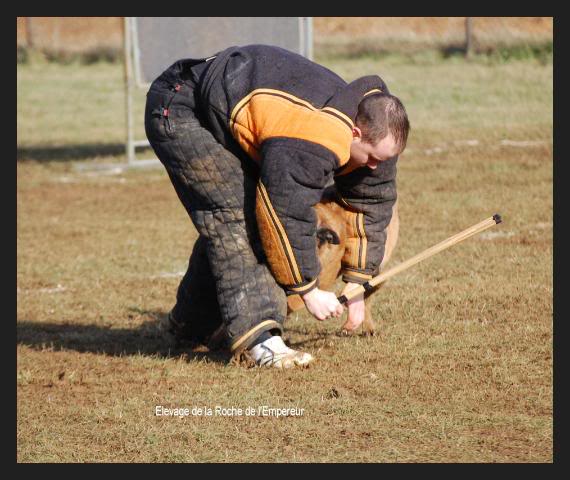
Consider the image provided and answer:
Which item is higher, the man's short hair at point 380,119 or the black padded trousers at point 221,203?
the man's short hair at point 380,119

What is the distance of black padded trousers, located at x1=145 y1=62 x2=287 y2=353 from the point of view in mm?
5723

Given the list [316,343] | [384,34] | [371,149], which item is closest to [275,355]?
[316,343]

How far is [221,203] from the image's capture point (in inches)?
227

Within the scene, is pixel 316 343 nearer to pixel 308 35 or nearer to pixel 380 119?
pixel 380 119

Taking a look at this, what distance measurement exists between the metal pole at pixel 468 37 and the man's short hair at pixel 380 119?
48.9 feet

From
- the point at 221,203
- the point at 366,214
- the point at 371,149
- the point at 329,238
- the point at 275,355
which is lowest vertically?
the point at 275,355

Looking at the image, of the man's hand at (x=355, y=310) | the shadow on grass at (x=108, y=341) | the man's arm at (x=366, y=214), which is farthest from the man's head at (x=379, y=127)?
the shadow on grass at (x=108, y=341)

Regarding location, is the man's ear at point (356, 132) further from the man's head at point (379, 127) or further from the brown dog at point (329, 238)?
the brown dog at point (329, 238)

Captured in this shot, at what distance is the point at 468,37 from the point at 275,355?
48.9 ft

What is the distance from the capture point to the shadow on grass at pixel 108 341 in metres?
6.57

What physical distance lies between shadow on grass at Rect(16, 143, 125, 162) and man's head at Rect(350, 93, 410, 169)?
10175mm

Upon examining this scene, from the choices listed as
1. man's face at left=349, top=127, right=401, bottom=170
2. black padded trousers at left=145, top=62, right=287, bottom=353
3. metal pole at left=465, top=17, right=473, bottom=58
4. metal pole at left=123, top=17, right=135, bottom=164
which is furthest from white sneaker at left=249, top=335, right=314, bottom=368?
metal pole at left=465, top=17, right=473, bottom=58

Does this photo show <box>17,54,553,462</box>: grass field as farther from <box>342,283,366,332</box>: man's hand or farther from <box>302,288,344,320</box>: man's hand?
<box>302,288,344,320</box>: man's hand

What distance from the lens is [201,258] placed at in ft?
20.8
